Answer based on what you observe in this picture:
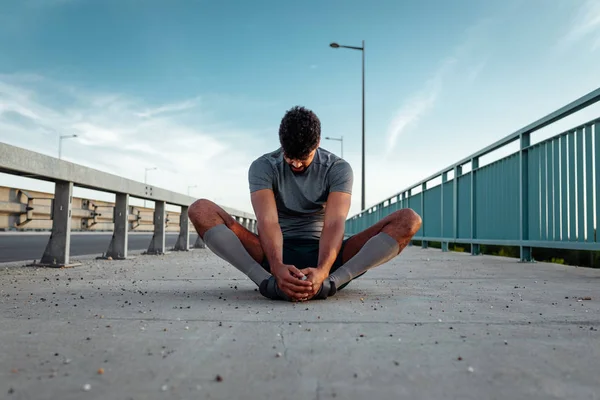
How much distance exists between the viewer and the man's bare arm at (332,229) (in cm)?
250

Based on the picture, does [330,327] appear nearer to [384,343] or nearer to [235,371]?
[384,343]

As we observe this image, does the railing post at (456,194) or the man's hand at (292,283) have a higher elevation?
the railing post at (456,194)

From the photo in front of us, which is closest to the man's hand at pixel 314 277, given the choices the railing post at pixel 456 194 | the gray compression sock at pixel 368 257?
the gray compression sock at pixel 368 257

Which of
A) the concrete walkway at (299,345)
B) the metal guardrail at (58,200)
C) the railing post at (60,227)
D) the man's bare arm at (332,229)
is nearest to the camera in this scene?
the concrete walkway at (299,345)

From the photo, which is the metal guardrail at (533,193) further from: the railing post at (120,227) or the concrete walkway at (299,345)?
the railing post at (120,227)

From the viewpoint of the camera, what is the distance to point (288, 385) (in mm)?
1195

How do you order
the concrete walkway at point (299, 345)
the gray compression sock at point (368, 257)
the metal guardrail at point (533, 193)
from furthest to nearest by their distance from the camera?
the metal guardrail at point (533, 193) < the gray compression sock at point (368, 257) < the concrete walkway at point (299, 345)

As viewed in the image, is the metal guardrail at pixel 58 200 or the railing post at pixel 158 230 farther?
the railing post at pixel 158 230

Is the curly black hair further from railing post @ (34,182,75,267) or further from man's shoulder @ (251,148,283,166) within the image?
railing post @ (34,182,75,267)

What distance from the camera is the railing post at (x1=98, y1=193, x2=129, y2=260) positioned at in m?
6.13

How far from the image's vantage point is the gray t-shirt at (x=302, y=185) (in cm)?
276

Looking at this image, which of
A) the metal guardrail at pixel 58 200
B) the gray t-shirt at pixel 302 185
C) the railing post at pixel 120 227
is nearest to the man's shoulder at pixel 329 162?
the gray t-shirt at pixel 302 185

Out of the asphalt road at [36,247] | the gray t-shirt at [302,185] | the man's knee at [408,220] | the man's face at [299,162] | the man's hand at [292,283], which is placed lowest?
the asphalt road at [36,247]

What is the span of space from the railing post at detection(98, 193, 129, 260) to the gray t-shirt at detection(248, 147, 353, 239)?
12.2 ft
